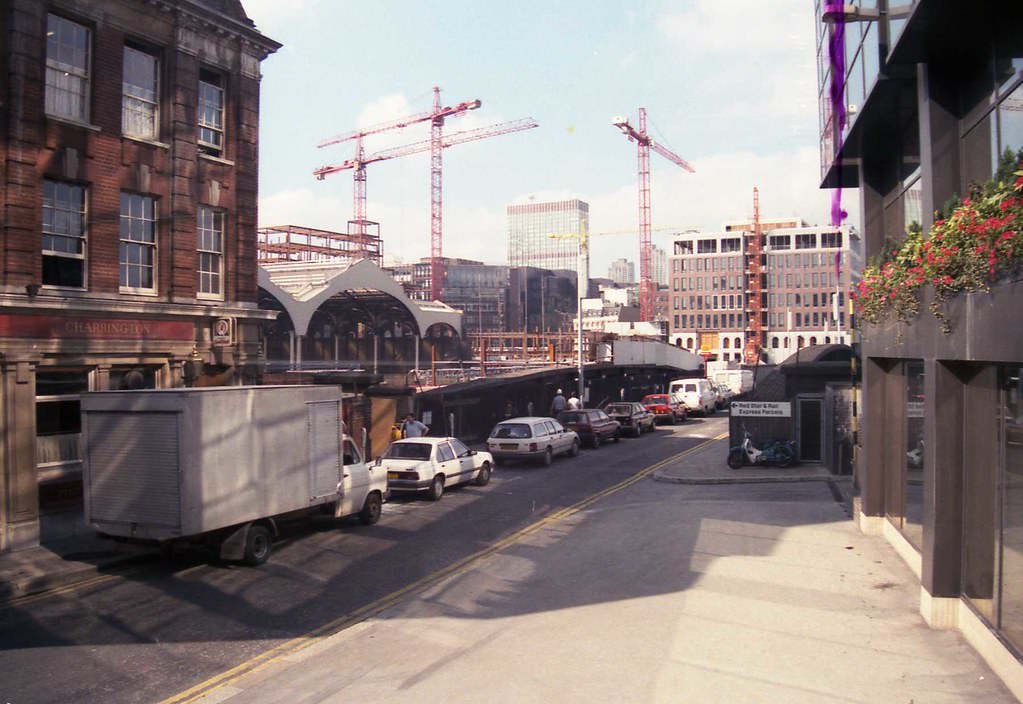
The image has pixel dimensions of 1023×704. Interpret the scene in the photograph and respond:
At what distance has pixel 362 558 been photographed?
1510cm

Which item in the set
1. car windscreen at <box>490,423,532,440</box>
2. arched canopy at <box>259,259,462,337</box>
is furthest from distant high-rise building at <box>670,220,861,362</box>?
car windscreen at <box>490,423,532,440</box>

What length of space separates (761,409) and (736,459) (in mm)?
1782

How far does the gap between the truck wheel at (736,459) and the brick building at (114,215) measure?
14125 mm

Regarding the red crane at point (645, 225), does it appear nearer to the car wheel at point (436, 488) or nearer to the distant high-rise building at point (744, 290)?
the distant high-rise building at point (744, 290)

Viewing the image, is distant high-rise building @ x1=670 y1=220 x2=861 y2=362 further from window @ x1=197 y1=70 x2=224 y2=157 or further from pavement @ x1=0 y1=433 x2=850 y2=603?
pavement @ x1=0 y1=433 x2=850 y2=603

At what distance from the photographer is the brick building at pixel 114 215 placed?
1653cm

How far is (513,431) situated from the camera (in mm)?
27594

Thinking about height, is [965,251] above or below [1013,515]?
above

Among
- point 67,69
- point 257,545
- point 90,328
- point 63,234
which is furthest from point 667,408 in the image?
point 67,69

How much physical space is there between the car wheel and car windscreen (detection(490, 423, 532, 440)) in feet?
20.7

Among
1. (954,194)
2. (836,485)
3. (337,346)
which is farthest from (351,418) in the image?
(337,346)

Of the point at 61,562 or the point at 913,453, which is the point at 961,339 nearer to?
the point at 913,453

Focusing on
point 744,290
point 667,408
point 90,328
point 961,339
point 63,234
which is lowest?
point 667,408

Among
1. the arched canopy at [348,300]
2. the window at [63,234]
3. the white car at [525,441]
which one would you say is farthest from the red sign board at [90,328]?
the arched canopy at [348,300]
